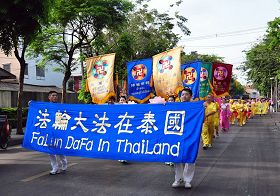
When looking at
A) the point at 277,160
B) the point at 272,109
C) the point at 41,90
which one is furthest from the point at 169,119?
the point at 272,109

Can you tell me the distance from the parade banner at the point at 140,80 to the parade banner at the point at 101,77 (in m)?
1.58

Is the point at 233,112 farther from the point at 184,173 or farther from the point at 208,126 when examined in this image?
the point at 184,173

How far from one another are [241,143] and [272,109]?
44.6 m

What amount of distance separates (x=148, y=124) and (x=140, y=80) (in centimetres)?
676

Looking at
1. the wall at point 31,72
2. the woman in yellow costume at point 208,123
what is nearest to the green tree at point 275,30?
the woman in yellow costume at point 208,123

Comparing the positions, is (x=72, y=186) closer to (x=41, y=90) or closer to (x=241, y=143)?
(x=241, y=143)

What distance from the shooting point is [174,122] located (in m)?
7.00

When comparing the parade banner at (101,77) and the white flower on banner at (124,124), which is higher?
the parade banner at (101,77)

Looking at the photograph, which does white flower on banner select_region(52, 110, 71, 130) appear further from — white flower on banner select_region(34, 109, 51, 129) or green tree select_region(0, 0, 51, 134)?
green tree select_region(0, 0, 51, 134)

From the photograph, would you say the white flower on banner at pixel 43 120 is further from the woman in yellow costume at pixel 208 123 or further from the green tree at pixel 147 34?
the green tree at pixel 147 34

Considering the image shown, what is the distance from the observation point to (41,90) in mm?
30891

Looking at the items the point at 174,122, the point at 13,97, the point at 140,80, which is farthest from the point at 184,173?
the point at 13,97

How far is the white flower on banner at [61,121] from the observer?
27.3 feet

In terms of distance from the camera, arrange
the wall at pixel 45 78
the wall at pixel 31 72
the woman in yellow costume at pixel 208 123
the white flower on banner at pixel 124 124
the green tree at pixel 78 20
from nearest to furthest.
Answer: the white flower on banner at pixel 124 124
the woman in yellow costume at pixel 208 123
the green tree at pixel 78 20
the wall at pixel 31 72
the wall at pixel 45 78
